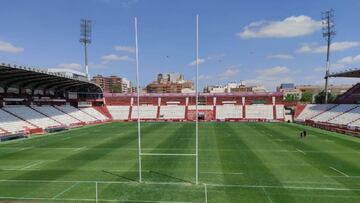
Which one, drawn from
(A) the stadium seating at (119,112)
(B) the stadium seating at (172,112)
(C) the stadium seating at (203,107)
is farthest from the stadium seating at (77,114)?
(C) the stadium seating at (203,107)

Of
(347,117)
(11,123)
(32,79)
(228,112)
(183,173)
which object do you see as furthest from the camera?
(228,112)

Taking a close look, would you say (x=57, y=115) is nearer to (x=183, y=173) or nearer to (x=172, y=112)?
(x=172, y=112)

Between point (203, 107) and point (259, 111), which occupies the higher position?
point (203, 107)

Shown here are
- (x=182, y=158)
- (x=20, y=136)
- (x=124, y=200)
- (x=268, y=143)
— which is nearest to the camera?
(x=124, y=200)

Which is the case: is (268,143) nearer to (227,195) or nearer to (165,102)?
(227,195)

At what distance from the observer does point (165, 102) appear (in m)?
93.4

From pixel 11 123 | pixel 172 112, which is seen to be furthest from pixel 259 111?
pixel 11 123

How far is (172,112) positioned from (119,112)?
50.4 feet

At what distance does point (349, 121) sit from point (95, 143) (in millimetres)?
46279

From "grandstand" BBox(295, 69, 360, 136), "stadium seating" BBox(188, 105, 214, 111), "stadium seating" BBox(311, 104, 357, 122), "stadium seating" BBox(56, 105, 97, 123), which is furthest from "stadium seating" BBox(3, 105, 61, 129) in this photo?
"stadium seating" BBox(311, 104, 357, 122)

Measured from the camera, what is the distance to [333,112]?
67.6 metres

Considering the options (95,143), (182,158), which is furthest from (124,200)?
(95,143)

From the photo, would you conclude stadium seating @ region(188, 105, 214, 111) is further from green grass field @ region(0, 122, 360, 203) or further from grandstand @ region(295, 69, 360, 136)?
green grass field @ region(0, 122, 360, 203)

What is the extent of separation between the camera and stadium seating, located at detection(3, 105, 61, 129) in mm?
54469
